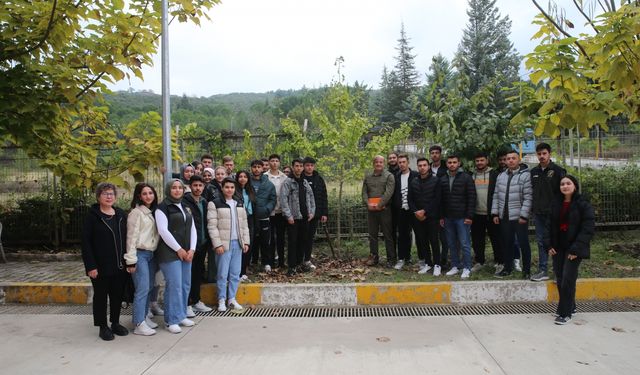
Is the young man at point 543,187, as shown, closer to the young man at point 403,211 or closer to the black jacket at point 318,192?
the young man at point 403,211

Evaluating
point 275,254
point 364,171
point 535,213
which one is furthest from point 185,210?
point 535,213

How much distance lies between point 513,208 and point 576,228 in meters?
1.26

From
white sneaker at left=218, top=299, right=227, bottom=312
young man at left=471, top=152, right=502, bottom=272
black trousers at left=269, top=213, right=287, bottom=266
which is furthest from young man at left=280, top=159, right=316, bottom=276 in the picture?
young man at left=471, top=152, right=502, bottom=272

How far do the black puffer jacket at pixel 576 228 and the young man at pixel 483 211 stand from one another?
1411 mm

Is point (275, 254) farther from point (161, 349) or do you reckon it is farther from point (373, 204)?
point (161, 349)

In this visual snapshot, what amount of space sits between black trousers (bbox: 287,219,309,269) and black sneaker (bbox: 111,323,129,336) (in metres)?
2.73

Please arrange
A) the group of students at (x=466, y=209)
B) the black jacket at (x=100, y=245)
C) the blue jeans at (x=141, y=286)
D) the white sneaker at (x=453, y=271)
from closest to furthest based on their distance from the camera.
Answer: the black jacket at (x=100, y=245) < the blue jeans at (x=141, y=286) < the group of students at (x=466, y=209) < the white sneaker at (x=453, y=271)

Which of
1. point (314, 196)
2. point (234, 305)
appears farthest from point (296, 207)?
point (234, 305)

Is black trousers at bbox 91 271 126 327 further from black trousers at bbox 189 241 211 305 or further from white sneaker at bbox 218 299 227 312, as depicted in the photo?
white sneaker at bbox 218 299 227 312

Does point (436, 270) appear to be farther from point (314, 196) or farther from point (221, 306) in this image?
point (221, 306)

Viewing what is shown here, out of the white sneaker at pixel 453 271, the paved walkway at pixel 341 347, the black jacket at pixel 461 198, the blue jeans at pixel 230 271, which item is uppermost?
the black jacket at pixel 461 198

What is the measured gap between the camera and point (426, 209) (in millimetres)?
7266

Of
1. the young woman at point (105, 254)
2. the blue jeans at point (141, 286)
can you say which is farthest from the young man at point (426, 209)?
the young woman at point (105, 254)

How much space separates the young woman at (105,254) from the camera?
521 centimetres
